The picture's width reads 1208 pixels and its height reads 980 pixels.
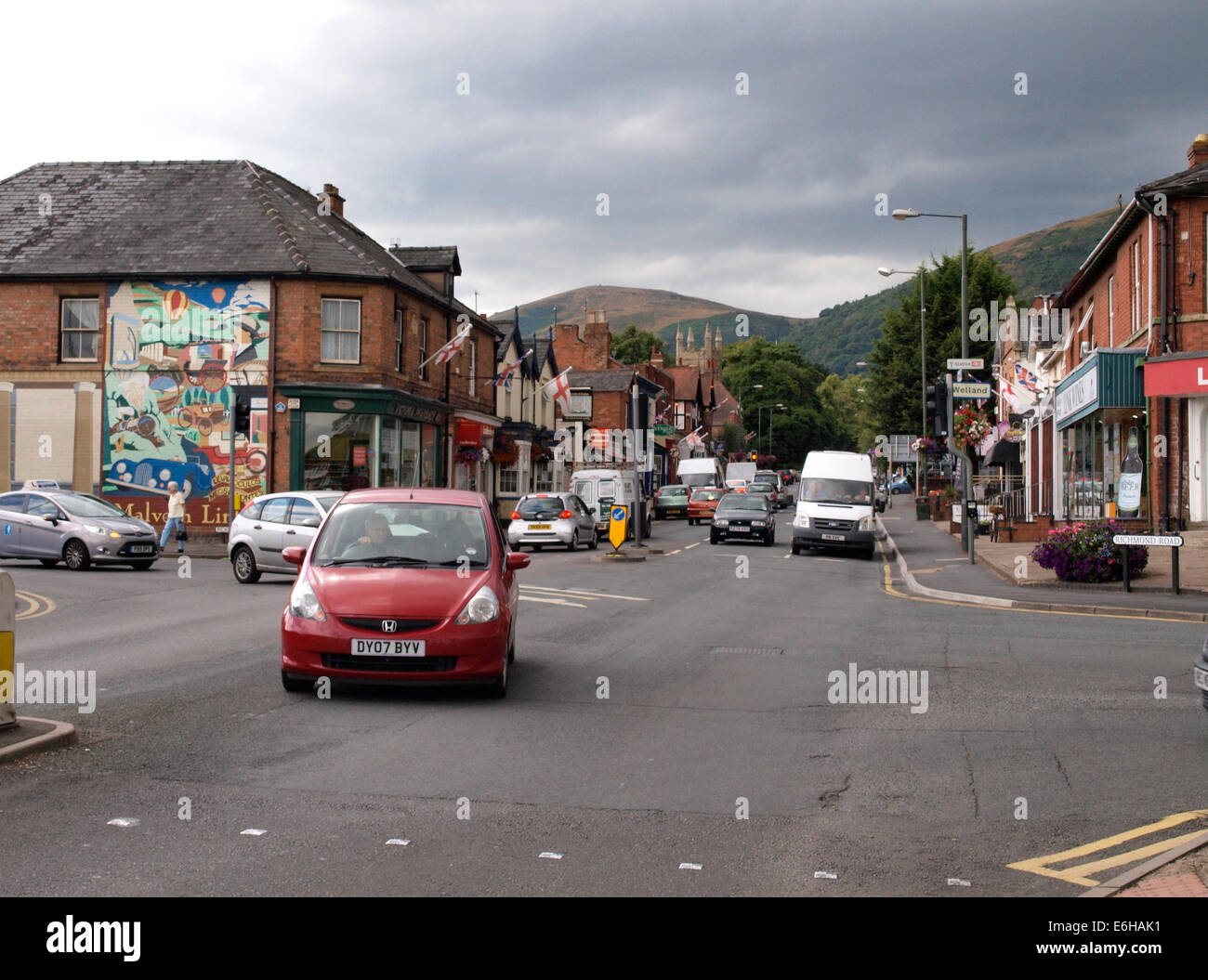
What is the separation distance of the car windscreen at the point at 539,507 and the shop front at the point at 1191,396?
14.2 meters

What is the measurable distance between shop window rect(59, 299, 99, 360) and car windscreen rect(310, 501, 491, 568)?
2613cm

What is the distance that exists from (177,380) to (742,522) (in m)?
16.4

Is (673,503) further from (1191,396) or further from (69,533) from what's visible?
(69,533)

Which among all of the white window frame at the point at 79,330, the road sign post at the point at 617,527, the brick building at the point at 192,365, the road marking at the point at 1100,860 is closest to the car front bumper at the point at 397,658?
the road marking at the point at 1100,860

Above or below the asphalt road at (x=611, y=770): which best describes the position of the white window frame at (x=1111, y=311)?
above

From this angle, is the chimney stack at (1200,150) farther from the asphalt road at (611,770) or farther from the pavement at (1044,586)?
the asphalt road at (611,770)

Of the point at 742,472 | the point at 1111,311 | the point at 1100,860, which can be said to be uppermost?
the point at 1111,311

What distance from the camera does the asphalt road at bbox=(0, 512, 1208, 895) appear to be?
518cm

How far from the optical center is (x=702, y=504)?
173 ft

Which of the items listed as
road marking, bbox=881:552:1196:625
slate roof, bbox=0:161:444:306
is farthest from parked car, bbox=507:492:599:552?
road marking, bbox=881:552:1196:625

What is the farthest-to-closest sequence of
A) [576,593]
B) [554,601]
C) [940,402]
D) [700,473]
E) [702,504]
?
1. [700,473]
2. [702,504]
3. [940,402]
4. [576,593]
5. [554,601]

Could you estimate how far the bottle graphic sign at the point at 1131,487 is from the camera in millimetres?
25500

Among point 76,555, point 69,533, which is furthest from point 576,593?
point 69,533
